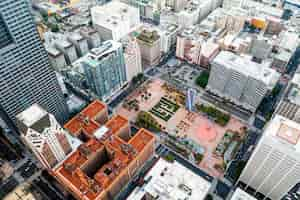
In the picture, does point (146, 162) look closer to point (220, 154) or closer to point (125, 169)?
point (125, 169)

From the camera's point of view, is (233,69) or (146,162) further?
(233,69)

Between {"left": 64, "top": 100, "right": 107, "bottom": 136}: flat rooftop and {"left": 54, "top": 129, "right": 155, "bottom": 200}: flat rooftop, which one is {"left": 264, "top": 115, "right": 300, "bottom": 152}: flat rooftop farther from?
{"left": 64, "top": 100, "right": 107, "bottom": 136}: flat rooftop

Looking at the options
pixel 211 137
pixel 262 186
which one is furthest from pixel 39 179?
pixel 262 186

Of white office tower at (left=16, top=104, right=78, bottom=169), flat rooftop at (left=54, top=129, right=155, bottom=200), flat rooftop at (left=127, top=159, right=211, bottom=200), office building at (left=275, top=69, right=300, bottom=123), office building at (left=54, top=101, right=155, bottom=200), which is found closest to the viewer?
white office tower at (left=16, top=104, right=78, bottom=169)

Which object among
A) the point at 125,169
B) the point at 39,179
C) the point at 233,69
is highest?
the point at 233,69

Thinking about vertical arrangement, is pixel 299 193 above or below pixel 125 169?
below

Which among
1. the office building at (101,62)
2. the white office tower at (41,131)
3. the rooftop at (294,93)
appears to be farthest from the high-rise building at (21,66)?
the rooftop at (294,93)

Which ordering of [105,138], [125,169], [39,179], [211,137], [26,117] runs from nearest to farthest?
[26,117] → [125,169] → [105,138] → [39,179] → [211,137]

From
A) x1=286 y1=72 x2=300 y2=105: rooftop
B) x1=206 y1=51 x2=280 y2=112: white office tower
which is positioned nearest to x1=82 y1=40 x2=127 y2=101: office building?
x1=206 y1=51 x2=280 y2=112: white office tower
